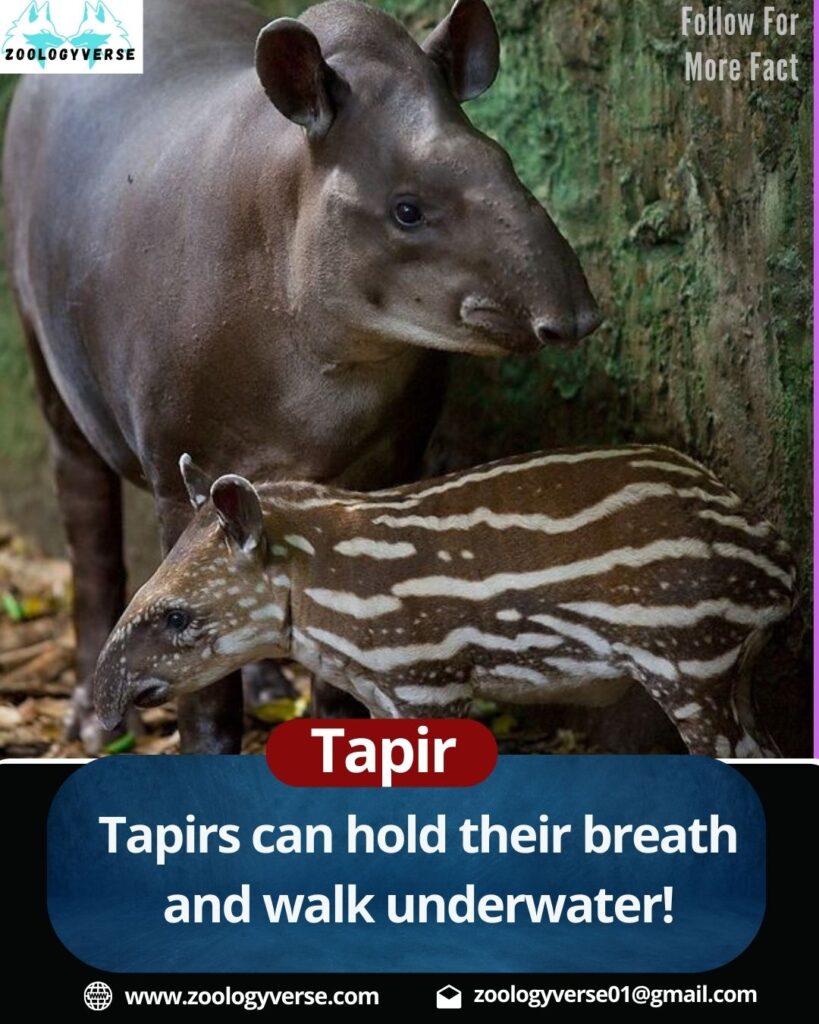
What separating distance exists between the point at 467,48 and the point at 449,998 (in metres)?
1.46

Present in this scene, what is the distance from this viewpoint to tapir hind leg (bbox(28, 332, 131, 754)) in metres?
3.59

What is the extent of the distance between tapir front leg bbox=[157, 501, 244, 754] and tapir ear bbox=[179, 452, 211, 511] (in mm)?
143

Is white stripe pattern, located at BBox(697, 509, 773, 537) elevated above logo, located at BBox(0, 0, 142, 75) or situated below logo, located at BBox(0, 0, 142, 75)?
below

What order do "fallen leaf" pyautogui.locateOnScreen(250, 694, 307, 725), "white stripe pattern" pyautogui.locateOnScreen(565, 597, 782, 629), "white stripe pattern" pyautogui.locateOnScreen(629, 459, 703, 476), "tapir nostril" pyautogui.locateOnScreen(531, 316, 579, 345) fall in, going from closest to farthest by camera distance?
"tapir nostril" pyautogui.locateOnScreen(531, 316, 579, 345), "white stripe pattern" pyautogui.locateOnScreen(565, 597, 782, 629), "white stripe pattern" pyautogui.locateOnScreen(629, 459, 703, 476), "fallen leaf" pyautogui.locateOnScreen(250, 694, 307, 725)

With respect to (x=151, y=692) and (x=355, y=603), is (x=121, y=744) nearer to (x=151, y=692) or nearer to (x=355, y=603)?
(x=151, y=692)

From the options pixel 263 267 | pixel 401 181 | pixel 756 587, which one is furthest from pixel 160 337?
pixel 756 587

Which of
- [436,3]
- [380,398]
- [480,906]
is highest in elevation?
[436,3]

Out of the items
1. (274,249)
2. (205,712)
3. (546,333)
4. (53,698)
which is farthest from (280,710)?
(546,333)

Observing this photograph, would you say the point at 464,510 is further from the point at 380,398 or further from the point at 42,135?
the point at 42,135

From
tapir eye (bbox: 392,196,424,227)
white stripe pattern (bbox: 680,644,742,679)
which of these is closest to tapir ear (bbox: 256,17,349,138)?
tapir eye (bbox: 392,196,424,227)

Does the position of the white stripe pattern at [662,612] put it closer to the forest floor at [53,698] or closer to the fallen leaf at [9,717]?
the forest floor at [53,698]

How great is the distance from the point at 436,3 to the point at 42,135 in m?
0.79

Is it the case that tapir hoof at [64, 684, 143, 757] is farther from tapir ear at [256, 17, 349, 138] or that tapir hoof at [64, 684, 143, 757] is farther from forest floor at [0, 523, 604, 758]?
tapir ear at [256, 17, 349, 138]

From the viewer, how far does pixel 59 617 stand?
379 cm
